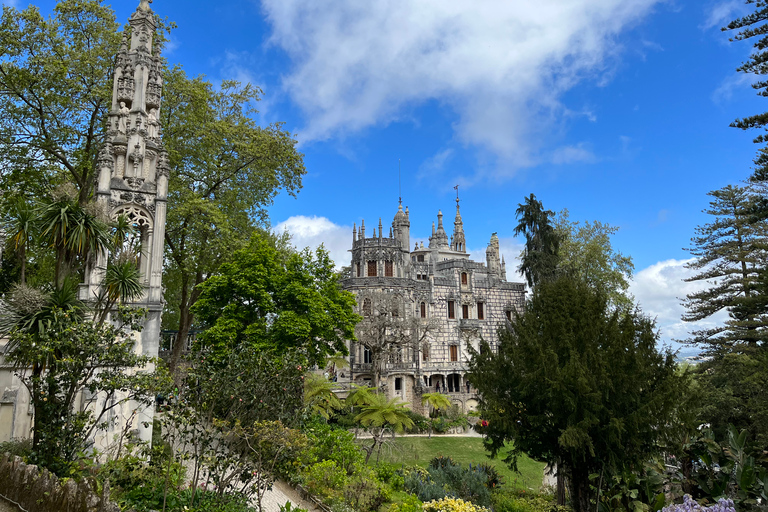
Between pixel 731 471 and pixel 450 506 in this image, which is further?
pixel 731 471

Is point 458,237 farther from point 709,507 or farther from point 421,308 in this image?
point 709,507

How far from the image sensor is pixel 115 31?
23.3 meters

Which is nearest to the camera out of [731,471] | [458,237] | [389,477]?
[731,471]

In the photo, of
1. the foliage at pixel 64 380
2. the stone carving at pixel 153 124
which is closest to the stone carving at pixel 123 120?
the stone carving at pixel 153 124

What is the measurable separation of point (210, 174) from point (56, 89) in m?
7.23

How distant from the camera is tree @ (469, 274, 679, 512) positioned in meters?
12.3

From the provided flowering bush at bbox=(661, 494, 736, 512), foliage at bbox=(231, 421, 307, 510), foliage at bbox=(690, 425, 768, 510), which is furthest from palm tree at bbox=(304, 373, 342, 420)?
flowering bush at bbox=(661, 494, 736, 512)

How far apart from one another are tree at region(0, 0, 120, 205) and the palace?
21899 mm

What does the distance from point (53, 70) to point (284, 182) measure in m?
10.9

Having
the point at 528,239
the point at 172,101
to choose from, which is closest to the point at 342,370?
the point at 528,239

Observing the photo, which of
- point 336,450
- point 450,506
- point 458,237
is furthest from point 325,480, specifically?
point 458,237

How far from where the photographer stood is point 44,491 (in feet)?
27.3

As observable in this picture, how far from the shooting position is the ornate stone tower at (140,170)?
591 inches

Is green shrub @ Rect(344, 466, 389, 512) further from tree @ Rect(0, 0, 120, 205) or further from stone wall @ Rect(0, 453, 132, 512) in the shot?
tree @ Rect(0, 0, 120, 205)
